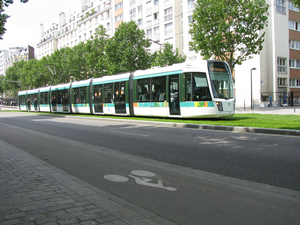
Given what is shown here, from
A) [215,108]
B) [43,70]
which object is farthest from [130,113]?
[43,70]

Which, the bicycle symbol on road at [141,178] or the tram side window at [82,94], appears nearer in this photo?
the bicycle symbol on road at [141,178]

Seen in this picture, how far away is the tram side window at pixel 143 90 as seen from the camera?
62.4 feet

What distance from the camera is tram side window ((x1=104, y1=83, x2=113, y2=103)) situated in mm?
22744

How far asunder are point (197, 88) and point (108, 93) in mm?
9558

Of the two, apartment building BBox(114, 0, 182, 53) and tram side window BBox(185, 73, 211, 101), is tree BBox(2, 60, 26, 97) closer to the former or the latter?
apartment building BBox(114, 0, 182, 53)

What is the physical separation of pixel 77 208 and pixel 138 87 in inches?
657

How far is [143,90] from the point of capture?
63.7 ft

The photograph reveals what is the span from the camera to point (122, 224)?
9.72 ft

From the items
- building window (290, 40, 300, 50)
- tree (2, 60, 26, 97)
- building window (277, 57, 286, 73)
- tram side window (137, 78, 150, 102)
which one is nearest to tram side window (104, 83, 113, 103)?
tram side window (137, 78, 150, 102)

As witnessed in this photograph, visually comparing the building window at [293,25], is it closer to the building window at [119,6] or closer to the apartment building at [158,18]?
the apartment building at [158,18]

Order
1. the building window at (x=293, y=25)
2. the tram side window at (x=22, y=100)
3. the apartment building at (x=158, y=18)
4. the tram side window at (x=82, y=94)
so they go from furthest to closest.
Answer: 1. the apartment building at (x=158, y=18)
2. the tram side window at (x=22, y=100)
3. the building window at (x=293, y=25)
4. the tram side window at (x=82, y=94)

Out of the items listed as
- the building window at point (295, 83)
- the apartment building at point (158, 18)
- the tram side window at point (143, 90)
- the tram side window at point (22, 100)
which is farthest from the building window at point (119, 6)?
the tram side window at point (143, 90)

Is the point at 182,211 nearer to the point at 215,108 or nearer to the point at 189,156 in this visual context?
the point at 189,156

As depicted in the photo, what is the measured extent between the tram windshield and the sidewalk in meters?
12.0
